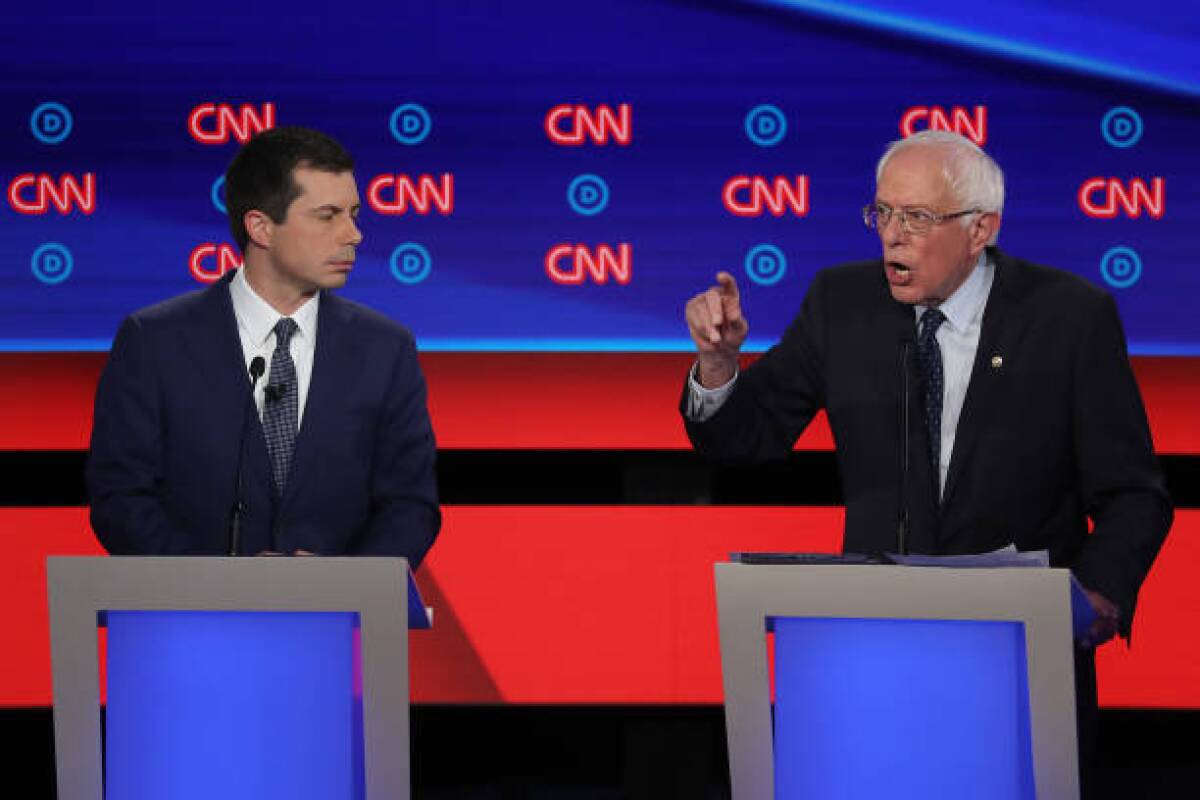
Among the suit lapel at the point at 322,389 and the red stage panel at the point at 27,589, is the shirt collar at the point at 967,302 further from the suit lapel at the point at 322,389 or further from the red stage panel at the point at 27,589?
the red stage panel at the point at 27,589

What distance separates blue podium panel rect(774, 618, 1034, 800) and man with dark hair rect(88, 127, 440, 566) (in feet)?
3.24

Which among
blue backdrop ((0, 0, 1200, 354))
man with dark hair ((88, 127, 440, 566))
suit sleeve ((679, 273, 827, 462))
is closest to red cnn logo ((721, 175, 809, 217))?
blue backdrop ((0, 0, 1200, 354))

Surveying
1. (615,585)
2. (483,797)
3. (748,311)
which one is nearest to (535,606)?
(615,585)

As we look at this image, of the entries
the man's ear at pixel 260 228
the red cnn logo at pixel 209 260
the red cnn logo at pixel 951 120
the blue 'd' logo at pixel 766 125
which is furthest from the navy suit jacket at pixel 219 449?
the red cnn logo at pixel 951 120

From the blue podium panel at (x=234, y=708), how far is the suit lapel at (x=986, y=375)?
3.45 feet

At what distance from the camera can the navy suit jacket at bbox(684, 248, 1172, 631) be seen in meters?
2.71

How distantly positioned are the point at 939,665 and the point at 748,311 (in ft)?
5.66

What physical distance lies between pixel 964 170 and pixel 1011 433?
1.47 ft

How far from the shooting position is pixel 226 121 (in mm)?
3781

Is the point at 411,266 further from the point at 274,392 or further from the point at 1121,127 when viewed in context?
the point at 1121,127

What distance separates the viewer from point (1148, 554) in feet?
8.56

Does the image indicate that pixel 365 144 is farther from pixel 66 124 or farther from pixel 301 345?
pixel 301 345

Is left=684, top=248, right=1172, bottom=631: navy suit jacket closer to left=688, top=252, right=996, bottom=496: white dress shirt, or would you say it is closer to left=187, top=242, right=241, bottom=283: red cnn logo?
left=688, top=252, right=996, bottom=496: white dress shirt

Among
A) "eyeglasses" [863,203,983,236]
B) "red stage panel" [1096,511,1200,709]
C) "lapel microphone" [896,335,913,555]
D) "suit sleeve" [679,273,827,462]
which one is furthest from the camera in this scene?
"red stage panel" [1096,511,1200,709]
